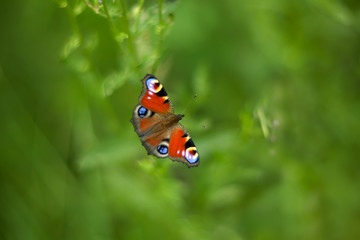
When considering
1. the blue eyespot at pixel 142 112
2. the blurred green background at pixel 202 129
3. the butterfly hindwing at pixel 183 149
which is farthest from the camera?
the blurred green background at pixel 202 129

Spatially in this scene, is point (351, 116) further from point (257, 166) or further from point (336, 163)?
point (257, 166)

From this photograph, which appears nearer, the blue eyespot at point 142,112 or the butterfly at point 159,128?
the butterfly at point 159,128

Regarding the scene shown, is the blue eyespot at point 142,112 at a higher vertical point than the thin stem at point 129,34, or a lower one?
lower

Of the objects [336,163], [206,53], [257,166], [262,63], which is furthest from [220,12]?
[336,163]

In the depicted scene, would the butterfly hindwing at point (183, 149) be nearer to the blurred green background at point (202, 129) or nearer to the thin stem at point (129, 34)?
the thin stem at point (129, 34)

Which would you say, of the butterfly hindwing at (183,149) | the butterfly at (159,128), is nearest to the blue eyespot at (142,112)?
the butterfly at (159,128)

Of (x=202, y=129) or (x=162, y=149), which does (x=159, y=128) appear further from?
(x=202, y=129)
